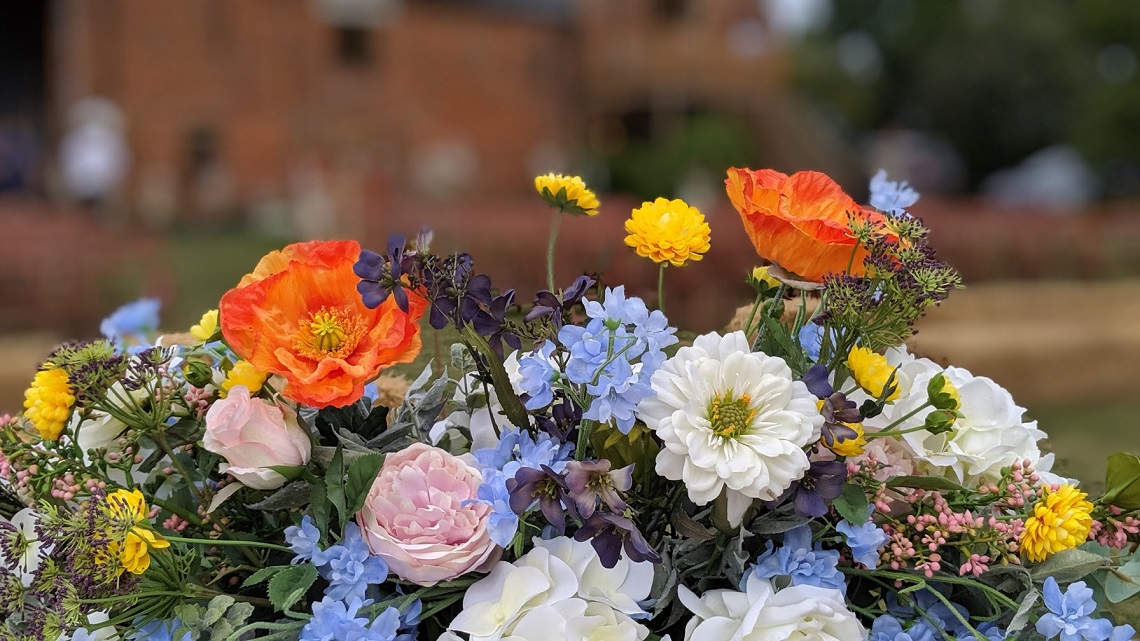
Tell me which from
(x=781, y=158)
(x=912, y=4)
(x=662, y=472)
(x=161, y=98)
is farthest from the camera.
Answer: (x=912, y=4)

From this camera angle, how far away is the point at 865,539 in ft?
2.42

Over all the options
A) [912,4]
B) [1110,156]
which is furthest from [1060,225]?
[912,4]

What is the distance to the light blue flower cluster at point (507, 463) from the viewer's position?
72 cm

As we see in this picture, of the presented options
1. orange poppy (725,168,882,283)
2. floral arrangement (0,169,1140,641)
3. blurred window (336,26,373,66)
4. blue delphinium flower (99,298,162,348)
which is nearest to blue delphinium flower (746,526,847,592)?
floral arrangement (0,169,1140,641)

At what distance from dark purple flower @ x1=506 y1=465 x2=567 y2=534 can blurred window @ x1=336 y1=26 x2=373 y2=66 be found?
1552 centimetres

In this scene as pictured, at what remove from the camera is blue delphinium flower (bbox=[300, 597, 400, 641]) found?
0.71 m

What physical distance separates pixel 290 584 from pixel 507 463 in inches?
7.6

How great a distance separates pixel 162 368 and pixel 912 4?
1244 inches

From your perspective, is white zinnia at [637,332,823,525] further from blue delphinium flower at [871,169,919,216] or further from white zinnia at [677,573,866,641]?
blue delphinium flower at [871,169,919,216]

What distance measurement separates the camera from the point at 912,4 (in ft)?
95.0

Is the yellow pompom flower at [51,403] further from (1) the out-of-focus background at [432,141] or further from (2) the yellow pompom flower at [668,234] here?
(1) the out-of-focus background at [432,141]

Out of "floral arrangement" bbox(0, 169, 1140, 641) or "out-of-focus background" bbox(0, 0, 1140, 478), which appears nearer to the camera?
"floral arrangement" bbox(0, 169, 1140, 641)

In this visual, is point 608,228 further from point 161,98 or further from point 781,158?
point 781,158

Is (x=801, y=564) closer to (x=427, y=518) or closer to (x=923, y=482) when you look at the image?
(x=923, y=482)
